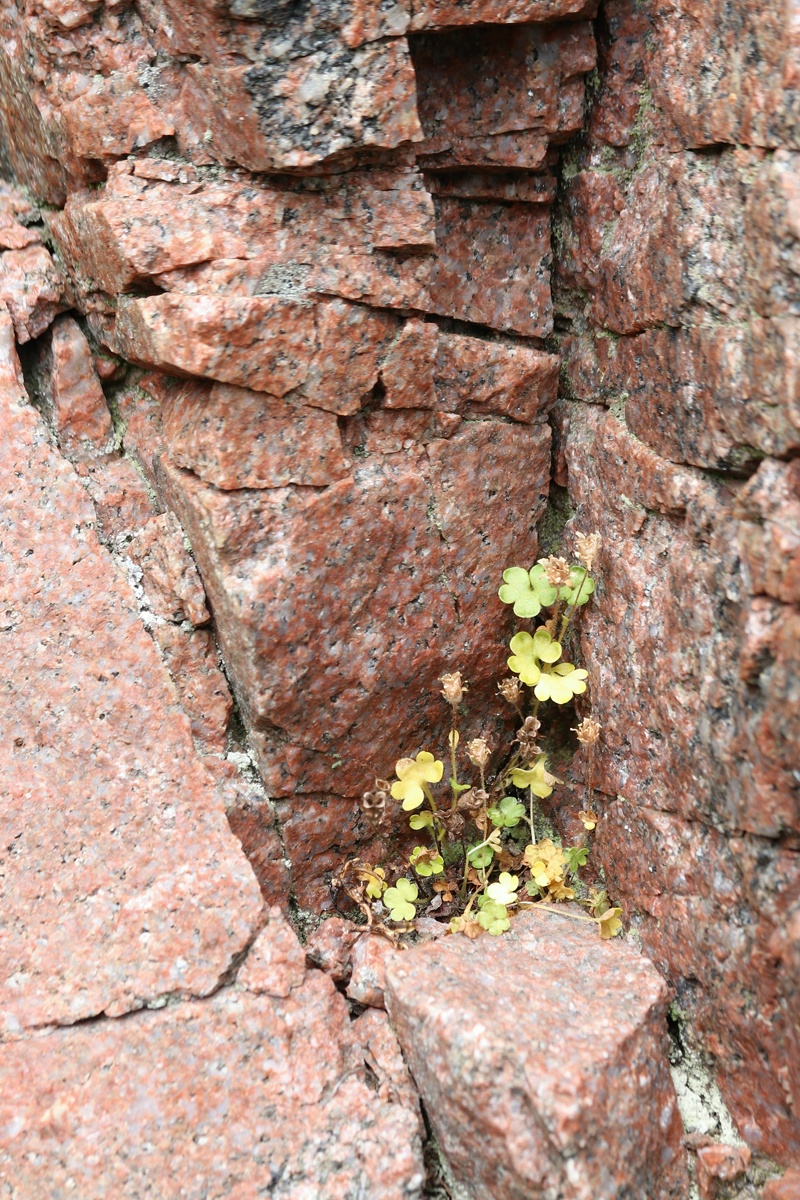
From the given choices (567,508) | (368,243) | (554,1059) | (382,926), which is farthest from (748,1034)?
(368,243)

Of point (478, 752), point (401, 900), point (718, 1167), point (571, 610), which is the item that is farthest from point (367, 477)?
→ point (718, 1167)

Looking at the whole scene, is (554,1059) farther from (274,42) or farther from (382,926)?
(274,42)

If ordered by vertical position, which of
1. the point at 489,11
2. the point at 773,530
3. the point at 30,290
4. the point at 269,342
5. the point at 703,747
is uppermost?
the point at 489,11

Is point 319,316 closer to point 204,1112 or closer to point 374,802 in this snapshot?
point 374,802

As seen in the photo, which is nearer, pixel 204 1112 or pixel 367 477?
pixel 204 1112

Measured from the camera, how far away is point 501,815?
2.79m

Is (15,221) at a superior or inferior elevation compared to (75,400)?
superior

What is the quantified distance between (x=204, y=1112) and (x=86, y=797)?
Result: 77 cm

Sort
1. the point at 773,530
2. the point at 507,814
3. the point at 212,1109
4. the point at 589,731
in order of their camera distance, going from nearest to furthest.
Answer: the point at 773,530
the point at 212,1109
the point at 589,731
the point at 507,814

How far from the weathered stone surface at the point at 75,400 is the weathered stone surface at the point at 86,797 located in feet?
0.27

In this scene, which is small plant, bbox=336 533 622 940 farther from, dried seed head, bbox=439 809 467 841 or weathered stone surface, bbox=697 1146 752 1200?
weathered stone surface, bbox=697 1146 752 1200

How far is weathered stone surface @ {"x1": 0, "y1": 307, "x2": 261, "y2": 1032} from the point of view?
89.5 inches

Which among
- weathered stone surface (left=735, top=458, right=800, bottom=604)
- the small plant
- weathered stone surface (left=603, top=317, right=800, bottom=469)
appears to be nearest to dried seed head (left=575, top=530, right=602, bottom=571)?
the small plant

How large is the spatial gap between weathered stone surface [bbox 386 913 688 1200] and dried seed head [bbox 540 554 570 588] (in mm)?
952
